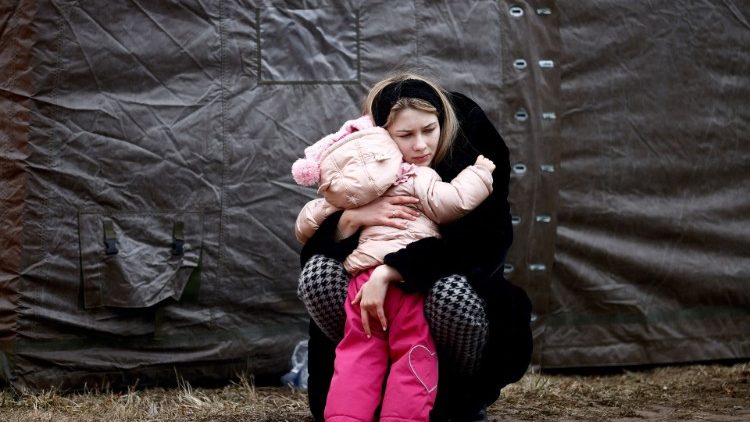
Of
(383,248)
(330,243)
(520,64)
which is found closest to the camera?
(383,248)

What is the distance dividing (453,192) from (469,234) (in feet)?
0.55

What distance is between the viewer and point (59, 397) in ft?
14.1

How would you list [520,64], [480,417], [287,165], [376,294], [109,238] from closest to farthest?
[376,294]
[480,417]
[109,238]
[287,165]
[520,64]

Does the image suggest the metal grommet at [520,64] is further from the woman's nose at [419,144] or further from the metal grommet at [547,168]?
the woman's nose at [419,144]

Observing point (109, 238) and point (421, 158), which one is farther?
point (109, 238)

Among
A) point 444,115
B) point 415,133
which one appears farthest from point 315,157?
point 444,115

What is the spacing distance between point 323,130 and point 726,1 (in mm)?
1906

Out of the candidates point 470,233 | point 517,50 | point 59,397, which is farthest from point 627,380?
point 59,397

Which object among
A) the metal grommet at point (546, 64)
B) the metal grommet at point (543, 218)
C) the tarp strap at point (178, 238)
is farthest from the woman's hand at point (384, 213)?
the metal grommet at point (546, 64)

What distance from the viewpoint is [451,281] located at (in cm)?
328

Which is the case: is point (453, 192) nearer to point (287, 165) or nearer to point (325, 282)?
point (325, 282)

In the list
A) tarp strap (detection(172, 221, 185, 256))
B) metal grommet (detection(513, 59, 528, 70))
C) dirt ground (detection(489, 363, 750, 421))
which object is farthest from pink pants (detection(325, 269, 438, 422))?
metal grommet (detection(513, 59, 528, 70))

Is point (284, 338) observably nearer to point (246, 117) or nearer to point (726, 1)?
point (246, 117)

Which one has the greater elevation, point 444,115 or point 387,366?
point 444,115
